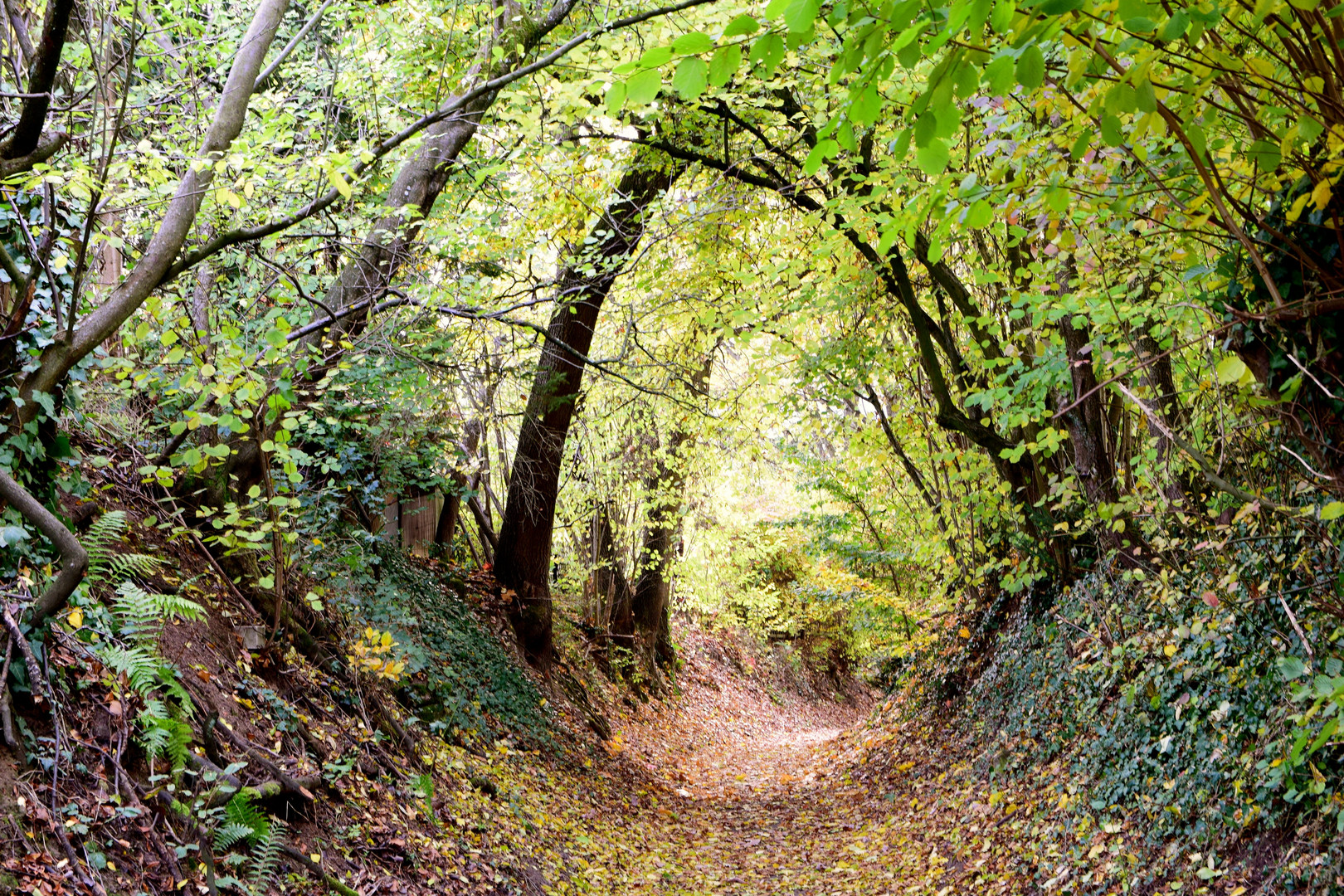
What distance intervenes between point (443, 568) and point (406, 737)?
455cm

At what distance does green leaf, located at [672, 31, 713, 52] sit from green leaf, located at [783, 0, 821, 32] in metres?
0.21

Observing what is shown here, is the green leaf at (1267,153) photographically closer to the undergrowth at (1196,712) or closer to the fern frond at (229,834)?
the undergrowth at (1196,712)

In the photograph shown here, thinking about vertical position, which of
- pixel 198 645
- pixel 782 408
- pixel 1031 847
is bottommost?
pixel 1031 847

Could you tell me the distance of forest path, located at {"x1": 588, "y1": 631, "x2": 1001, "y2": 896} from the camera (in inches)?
299

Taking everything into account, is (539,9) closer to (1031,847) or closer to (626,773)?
(1031,847)

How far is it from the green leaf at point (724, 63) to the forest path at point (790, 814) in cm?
638

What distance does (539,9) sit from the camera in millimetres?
7062

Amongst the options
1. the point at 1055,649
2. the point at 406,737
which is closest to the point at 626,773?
the point at 406,737

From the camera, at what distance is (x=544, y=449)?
11102 millimetres

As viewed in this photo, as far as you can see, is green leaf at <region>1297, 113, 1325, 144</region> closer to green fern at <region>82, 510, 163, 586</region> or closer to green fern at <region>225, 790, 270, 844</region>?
green fern at <region>225, 790, 270, 844</region>

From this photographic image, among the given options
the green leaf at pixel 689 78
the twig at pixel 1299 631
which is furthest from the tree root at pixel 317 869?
the twig at pixel 1299 631

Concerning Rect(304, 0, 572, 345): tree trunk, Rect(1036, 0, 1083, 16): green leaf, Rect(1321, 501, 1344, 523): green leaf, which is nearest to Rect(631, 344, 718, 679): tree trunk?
Rect(304, 0, 572, 345): tree trunk

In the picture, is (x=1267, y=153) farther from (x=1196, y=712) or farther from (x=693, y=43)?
(x=1196, y=712)

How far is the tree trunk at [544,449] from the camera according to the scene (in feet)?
32.6
